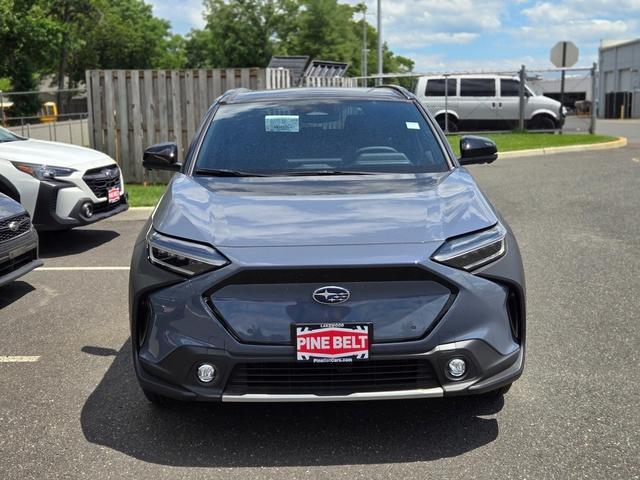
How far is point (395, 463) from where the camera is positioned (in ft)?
10.7

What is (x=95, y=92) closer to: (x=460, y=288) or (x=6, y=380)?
(x=6, y=380)

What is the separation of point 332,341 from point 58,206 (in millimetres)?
5602

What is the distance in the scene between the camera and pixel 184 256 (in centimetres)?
328

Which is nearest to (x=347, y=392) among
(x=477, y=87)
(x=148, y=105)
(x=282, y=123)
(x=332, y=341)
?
(x=332, y=341)

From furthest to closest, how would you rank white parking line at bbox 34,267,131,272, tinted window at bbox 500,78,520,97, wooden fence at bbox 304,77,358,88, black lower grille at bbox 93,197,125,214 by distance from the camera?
tinted window at bbox 500,78,520,97 < wooden fence at bbox 304,77,358,88 < black lower grille at bbox 93,197,125,214 < white parking line at bbox 34,267,131,272

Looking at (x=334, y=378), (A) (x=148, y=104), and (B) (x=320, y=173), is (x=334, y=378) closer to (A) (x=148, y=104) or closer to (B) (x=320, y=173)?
(B) (x=320, y=173)

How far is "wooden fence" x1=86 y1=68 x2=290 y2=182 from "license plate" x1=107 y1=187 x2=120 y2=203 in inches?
165

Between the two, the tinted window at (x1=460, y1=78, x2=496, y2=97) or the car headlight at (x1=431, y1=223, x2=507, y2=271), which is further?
the tinted window at (x1=460, y1=78, x2=496, y2=97)

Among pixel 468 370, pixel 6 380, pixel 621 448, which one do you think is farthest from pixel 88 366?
pixel 621 448

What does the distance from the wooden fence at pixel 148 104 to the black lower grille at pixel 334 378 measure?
9908 millimetres

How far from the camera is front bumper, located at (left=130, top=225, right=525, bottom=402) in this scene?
3.15 metres

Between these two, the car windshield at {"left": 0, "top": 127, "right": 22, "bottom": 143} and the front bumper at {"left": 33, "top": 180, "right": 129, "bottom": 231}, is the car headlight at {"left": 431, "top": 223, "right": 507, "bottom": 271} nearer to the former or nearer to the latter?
the front bumper at {"left": 33, "top": 180, "right": 129, "bottom": 231}

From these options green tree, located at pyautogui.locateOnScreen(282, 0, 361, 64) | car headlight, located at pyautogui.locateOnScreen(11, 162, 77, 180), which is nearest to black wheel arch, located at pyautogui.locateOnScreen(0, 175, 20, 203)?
car headlight, located at pyautogui.locateOnScreen(11, 162, 77, 180)

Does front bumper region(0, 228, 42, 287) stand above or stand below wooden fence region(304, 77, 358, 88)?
below
